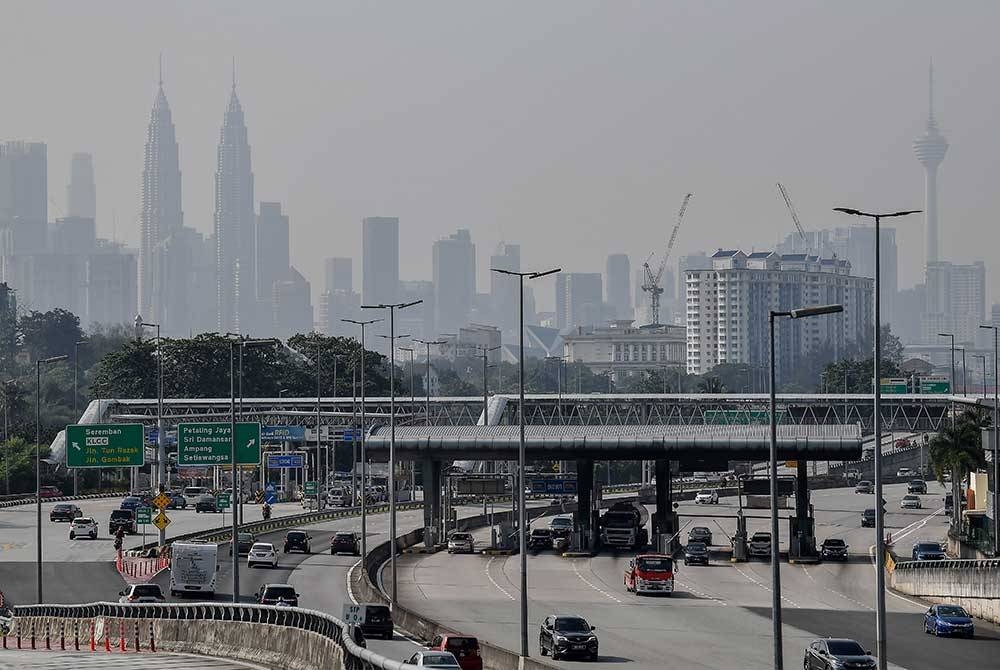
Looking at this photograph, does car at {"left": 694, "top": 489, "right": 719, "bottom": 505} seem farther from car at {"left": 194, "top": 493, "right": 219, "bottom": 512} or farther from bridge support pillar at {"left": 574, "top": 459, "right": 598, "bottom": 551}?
bridge support pillar at {"left": 574, "top": 459, "right": 598, "bottom": 551}

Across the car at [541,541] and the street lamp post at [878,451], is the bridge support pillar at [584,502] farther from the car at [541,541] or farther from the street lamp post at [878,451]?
the street lamp post at [878,451]

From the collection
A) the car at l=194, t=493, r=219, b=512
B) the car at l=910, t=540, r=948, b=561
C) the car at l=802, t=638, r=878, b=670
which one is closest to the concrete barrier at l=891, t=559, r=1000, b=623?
the car at l=910, t=540, r=948, b=561

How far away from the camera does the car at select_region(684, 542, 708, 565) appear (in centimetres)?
10275

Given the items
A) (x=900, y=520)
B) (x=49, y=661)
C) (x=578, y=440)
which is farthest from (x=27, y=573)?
(x=900, y=520)

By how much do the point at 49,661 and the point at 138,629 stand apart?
27.2 feet

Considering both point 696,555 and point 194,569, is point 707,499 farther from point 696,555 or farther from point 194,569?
point 194,569

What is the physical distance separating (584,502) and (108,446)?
89.0 feet

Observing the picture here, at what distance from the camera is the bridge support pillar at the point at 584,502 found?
353 ft

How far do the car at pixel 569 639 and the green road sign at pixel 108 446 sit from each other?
166ft

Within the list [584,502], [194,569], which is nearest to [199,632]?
[194,569]

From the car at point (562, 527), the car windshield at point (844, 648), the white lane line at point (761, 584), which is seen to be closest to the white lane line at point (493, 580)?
the car at point (562, 527)

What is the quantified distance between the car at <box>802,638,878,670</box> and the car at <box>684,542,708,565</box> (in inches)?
1888

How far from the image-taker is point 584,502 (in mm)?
108125

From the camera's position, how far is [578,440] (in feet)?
350
